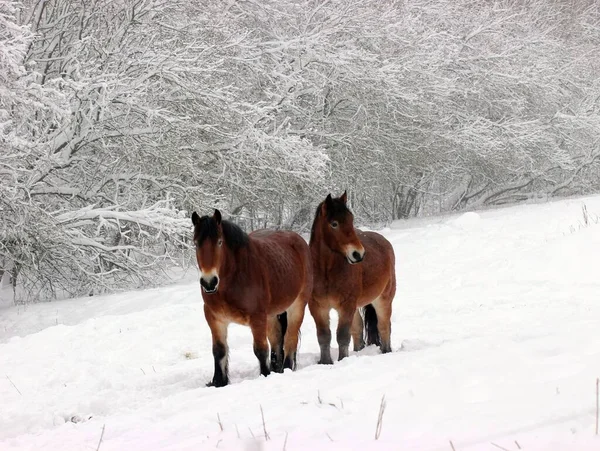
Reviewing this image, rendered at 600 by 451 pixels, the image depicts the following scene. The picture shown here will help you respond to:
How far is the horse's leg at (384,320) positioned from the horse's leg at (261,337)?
1.43 meters

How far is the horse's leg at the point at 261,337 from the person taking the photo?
538 cm

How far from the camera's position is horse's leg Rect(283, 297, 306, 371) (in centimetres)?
612

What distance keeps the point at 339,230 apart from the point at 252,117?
29.4 feet

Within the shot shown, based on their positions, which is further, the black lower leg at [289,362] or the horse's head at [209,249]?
the black lower leg at [289,362]

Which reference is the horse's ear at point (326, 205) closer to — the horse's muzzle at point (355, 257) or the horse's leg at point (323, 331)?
the horse's muzzle at point (355, 257)

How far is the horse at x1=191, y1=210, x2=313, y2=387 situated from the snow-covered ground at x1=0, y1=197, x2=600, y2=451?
1.24 feet

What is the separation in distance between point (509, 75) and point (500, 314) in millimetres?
13994

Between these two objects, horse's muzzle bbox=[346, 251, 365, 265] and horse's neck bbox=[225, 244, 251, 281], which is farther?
horse's muzzle bbox=[346, 251, 365, 265]

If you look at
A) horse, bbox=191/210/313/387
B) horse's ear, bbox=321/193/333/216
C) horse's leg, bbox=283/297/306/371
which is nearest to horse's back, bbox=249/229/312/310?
horse, bbox=191/210/313/387

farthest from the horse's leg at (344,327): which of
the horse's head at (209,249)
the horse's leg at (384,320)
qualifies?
the horse's head at (209,249)

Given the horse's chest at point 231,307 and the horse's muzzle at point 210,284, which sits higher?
the horse's muzzle at point 210,284

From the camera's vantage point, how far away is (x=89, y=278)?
493 inches

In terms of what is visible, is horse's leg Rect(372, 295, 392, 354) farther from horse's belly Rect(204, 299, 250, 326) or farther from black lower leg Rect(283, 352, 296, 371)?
horse's belly Rect(204, 299, 250, 326)

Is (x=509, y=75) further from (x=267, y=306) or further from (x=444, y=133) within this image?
(x=267, y=306)
